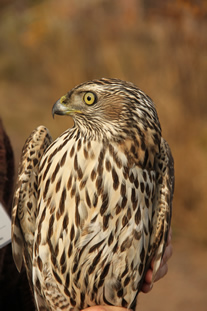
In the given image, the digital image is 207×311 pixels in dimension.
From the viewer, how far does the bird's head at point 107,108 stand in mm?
1474

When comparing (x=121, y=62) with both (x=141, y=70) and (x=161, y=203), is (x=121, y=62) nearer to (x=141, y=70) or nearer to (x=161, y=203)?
(x=141, y=70)

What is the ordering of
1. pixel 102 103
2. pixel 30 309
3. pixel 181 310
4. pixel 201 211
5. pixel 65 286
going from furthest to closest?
1. pixel 201 211
2. pixel 181 310
3. pixel 30 309
4. pixel 65 286
5. pixel 102 103

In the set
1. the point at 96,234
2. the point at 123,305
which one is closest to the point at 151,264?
the point at 123,305

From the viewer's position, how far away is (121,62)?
246 inches

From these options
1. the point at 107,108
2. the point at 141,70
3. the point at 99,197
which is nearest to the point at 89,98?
the point at 107,108

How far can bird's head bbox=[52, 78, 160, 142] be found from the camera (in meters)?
1.47

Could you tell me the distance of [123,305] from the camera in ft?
5.30

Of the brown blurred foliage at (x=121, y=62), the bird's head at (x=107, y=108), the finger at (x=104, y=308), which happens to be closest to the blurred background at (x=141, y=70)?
the brown blurred foliage at (x=121, y=62)

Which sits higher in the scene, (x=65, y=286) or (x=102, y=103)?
(x=102, y=103)

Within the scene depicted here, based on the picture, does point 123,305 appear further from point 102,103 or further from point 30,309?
point 102,103

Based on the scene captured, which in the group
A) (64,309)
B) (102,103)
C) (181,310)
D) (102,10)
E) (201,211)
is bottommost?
(181,310)

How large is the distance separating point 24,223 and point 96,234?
1.05 ft

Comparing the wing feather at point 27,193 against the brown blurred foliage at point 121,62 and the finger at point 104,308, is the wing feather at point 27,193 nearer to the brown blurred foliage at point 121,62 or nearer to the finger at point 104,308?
the finger at point 104,308

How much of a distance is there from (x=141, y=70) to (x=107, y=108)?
4632 millimetres
